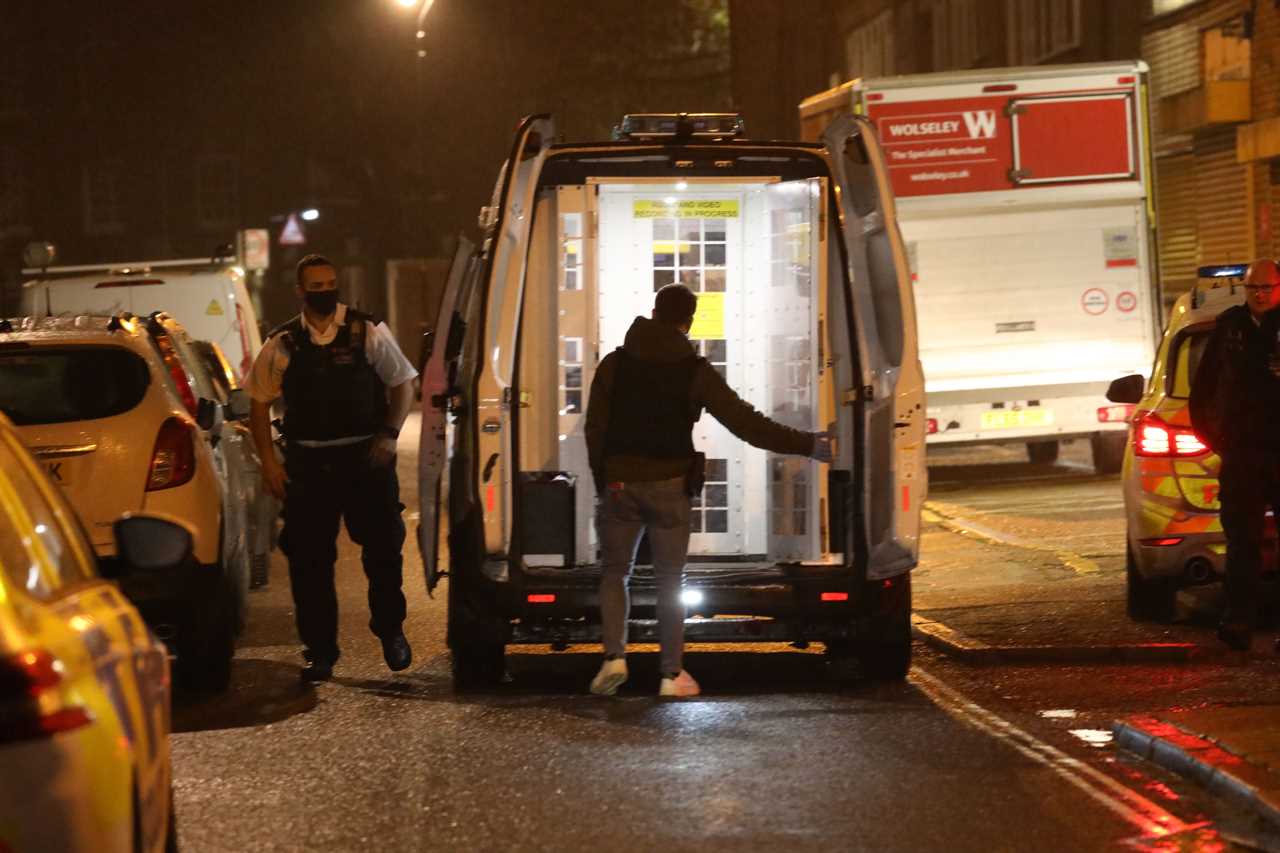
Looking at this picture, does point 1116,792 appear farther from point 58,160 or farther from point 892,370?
point 58,160

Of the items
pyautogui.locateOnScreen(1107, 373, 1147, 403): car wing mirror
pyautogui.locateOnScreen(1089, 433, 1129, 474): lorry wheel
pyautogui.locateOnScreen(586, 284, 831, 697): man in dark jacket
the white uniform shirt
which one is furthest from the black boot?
pyautogui.locateOnScreen(1089, 433, 1129, 474): lorry wheel

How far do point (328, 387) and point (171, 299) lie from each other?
9.36 meters

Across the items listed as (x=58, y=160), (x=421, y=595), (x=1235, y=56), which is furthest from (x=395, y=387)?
(x=58, y=160)

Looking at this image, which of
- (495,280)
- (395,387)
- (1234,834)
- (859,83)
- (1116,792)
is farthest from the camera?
(859,83)

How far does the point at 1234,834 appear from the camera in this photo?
6.72 metres

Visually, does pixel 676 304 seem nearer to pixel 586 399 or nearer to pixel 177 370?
pixel 586 399

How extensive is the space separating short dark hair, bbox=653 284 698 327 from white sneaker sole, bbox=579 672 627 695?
146 centimetres

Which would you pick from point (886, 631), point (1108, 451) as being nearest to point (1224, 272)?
point (886, 631)

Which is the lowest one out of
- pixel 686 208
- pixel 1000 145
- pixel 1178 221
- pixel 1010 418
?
pixel 1010 418

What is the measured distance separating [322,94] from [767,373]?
44.4 meters

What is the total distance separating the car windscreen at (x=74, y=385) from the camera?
957 centimetres

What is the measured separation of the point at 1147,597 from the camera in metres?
11.0

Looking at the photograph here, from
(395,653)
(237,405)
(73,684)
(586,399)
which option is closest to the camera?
(73,684)

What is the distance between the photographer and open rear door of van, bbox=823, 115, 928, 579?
29.9 ft
